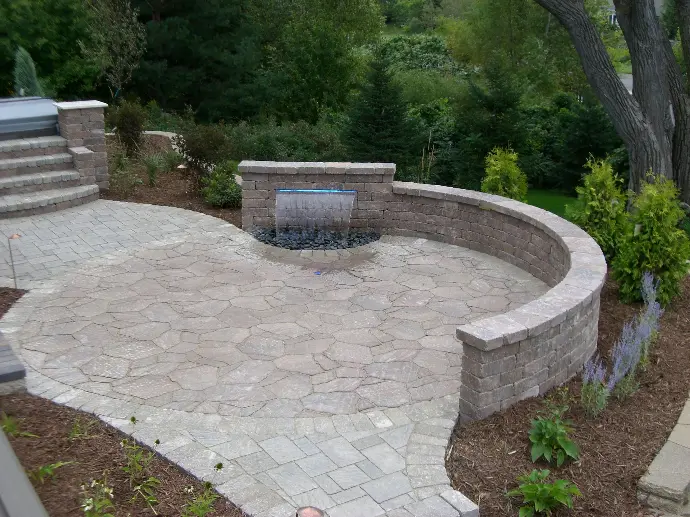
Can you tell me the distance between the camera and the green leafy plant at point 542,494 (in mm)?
4141

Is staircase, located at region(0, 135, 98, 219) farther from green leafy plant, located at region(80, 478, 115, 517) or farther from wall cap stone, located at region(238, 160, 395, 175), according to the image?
green leafy plant, located at region(80, 478, 115, 517)

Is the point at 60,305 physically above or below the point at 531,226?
below

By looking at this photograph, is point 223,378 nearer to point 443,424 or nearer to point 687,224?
point 443,424

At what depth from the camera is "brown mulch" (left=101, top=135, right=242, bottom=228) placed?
9.70 meters

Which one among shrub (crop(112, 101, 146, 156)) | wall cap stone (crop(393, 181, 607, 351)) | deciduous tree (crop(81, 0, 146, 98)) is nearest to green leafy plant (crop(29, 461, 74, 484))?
wall cap stone (crop(393, 181, 607, 351))

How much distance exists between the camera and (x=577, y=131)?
14086mm

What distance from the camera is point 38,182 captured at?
31.7 feet

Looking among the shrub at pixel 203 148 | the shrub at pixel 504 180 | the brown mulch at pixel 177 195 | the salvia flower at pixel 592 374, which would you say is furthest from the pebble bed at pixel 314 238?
the salvia flower at pixel 592 374

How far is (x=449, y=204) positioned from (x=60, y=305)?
168 inches

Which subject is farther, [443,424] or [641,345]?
[641,345]

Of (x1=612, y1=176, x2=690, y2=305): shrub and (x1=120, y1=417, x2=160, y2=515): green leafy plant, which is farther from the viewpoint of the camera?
(x1=612, y1=176, x2=690, y2=305): shrub

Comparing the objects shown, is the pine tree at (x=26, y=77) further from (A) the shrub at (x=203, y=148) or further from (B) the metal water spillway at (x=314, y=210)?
(B) the metal water spillway at (x=314, y=210)

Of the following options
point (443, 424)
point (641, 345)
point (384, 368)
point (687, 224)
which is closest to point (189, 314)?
point (384, 368)

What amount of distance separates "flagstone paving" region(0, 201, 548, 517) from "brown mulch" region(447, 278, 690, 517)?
201 millimetres
